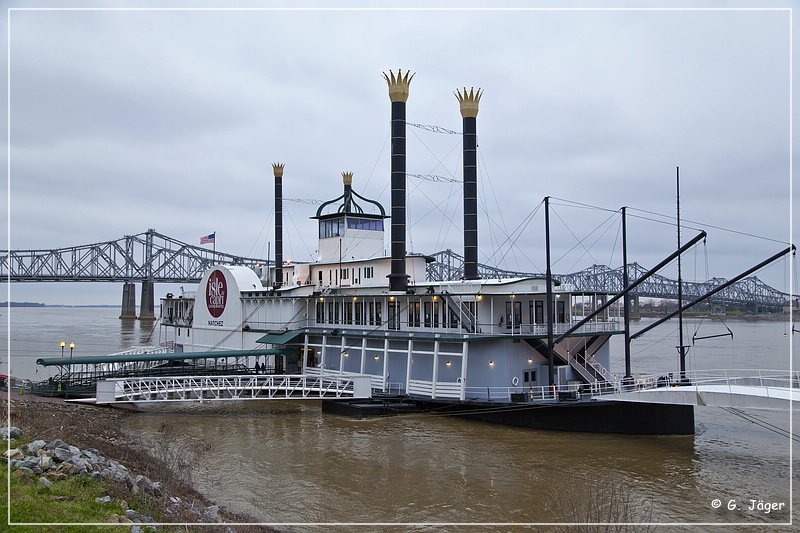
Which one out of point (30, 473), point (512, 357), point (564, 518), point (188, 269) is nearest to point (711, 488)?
point (564, 518)

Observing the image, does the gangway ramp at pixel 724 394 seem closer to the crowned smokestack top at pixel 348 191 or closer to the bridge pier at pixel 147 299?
the crowned smokestack top at pixel 348 191

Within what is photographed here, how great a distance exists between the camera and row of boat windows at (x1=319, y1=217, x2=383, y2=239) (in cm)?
3775

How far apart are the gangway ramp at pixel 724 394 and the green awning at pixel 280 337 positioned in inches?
616

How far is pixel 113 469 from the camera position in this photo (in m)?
14.1

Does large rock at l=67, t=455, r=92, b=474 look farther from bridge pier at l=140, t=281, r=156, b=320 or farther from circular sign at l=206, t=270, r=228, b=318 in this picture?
bridge pier at l=140, t=281, r=156, b=320

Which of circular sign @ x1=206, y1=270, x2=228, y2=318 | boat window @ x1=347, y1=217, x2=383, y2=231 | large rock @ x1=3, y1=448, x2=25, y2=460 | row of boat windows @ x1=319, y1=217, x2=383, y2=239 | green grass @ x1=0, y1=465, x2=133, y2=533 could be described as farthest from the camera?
boat window @ x1=347, y1=217, x2=383, y2=231

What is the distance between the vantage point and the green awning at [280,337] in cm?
3141

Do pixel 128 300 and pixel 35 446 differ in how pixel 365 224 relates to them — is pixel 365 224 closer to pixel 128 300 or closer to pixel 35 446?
pixel 35 446

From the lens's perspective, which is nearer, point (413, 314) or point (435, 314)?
point (435, 314)

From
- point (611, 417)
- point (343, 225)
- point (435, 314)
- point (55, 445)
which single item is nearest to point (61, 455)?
point (55, 445)

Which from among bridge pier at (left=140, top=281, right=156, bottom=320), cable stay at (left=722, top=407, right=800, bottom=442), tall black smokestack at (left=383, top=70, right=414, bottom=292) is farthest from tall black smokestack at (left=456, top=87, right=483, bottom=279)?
bridge pier at (left=140, top=281, right=156, bottom=320)

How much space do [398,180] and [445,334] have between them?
927cm

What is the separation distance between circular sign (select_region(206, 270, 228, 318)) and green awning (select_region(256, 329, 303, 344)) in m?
5.33

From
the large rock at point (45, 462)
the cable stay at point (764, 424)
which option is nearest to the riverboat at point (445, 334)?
the cable stay at point (764, 424)
